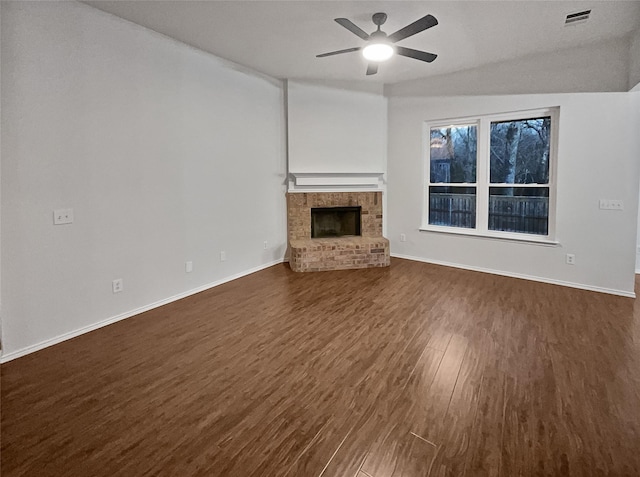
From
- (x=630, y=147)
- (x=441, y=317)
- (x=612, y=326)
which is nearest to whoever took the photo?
(x=612, y=326)

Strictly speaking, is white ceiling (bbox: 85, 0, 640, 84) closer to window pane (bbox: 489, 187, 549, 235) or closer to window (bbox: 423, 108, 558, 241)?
window (bbox: 423, 108, 558, 241)

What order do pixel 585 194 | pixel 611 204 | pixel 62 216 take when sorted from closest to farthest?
pixel 62 216 < pixel 611 204 < pixel 585 194

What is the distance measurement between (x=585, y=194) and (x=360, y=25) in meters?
3.23

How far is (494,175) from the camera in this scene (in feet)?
16.4

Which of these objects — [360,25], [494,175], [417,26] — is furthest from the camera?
[494,175]

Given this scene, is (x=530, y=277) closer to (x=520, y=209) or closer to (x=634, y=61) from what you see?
(x=520, y=209)

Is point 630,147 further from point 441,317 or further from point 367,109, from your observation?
point 367,109

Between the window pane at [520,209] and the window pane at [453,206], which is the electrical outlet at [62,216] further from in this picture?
the window pane at [520,209]

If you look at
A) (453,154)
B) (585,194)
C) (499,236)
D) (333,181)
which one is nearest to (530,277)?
(499,236)

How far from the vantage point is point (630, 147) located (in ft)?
12.7

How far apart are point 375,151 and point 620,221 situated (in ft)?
10.7

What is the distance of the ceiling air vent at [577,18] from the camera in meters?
3.28

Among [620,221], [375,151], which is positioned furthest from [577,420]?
[375,151]

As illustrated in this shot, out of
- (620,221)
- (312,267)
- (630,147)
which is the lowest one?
(312,267)
